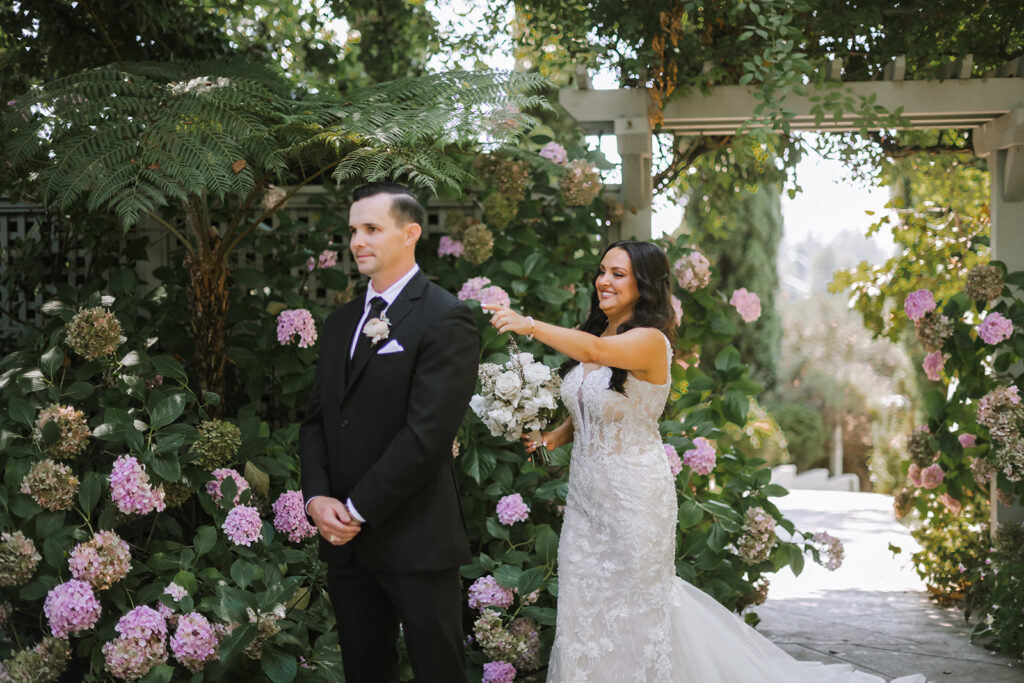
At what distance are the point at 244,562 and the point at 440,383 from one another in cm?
147

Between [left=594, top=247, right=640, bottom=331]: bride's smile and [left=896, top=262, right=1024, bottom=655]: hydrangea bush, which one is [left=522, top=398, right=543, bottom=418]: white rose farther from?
[left=896, top=262, right=1024, bottom=655]: hydrangea bush

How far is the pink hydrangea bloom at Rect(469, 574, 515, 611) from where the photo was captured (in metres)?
3.64

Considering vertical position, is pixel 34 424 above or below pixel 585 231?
below

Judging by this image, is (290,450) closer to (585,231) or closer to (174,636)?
(174,636)

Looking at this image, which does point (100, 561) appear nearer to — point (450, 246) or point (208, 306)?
point (208, 306)

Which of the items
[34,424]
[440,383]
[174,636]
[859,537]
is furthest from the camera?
[859,537]

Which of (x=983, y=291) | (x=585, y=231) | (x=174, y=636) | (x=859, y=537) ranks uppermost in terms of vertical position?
(x=585, y=231)

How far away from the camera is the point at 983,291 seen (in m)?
4.79

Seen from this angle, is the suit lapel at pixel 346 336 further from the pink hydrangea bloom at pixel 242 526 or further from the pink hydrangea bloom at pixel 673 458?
the pink hydrangea bloom at pixel 673 458

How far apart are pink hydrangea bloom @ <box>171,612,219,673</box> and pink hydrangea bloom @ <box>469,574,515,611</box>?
0.97m

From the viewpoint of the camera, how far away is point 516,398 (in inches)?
110

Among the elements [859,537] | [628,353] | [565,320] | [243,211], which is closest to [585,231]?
[565,320]

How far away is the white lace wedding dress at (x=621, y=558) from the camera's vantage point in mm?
2920

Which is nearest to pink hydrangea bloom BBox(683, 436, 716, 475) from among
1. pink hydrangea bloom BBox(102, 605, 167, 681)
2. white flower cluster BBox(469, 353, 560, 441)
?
white flower cluster BBox(469, 353, 560, 441)
